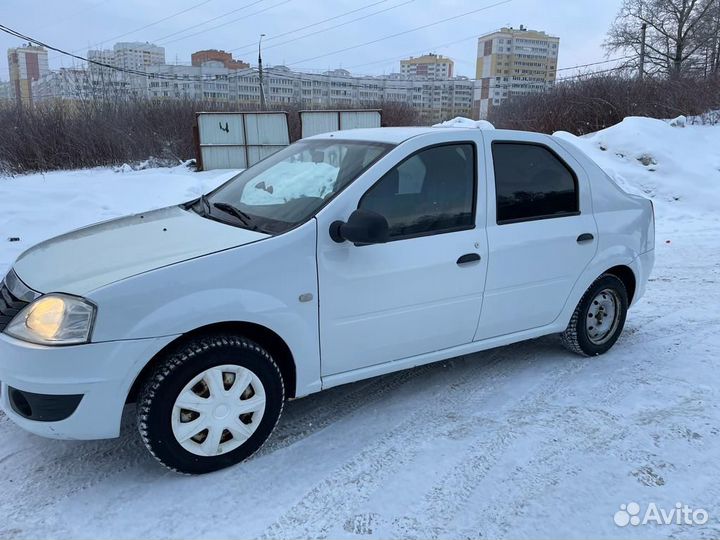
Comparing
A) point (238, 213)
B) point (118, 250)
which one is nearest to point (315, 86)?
point (238, 213)

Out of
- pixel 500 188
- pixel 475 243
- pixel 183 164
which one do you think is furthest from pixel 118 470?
pixel 183 164

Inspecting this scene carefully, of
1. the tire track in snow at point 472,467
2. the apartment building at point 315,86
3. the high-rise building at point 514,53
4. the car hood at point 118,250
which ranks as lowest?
the tire track in snow at point 472,467

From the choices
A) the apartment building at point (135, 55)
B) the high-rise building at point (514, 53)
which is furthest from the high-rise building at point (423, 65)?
the apartment building at point (135, 55)

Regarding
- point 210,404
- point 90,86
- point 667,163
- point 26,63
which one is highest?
point 26,63

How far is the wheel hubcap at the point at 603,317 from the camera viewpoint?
4293mm

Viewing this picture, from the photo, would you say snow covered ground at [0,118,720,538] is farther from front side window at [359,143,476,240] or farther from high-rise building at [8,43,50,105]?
high-rise building at [8,43,50,105]

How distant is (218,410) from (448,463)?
1221mm

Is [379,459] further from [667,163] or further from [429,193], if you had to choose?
[667,163]

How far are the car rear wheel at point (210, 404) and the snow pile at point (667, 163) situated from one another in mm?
8765

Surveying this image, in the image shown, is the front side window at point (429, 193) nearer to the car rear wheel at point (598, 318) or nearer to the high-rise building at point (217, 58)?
the car rear wheel at point (598, 318)

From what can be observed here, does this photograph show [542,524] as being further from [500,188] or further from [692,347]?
[692,347]

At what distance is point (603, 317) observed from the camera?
4371 millimetres

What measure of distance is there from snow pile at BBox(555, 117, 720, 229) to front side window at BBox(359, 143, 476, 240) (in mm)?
7399

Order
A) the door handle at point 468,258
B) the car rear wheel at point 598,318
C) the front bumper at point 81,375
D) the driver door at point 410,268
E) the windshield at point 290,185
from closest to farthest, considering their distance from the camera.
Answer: the front bumper at point 81,375, the driver door at point 410,268, the windshield at point 290,185, the door handle at point 468,258, the car rear wheel at point 598,318
